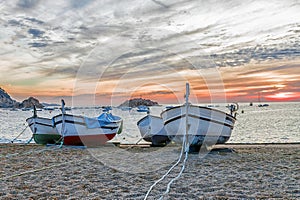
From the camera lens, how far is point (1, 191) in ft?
19.7

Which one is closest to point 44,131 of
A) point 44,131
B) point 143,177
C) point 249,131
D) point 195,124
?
point 44,131

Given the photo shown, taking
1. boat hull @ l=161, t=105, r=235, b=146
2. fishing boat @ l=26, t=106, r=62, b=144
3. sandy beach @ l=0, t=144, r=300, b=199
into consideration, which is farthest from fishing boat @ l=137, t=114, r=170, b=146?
sandy beach @ l=0, t=144, r=300, b=199

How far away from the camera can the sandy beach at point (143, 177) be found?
573cm

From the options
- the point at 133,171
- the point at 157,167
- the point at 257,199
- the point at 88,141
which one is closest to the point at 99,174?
the point at 133,171

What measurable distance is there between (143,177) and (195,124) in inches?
176

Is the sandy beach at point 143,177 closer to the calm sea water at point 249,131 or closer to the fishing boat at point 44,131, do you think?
the fishing boat at point 44,131

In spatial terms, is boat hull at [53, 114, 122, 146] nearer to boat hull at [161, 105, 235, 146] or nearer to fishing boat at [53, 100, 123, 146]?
fishing boat at [53, 100, 123, 146]

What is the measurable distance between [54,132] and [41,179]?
29.6ft

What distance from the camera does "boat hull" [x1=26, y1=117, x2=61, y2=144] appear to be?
15.8m

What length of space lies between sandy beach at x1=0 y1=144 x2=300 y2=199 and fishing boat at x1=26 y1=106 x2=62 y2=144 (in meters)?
5.40

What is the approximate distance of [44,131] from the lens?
635 inches

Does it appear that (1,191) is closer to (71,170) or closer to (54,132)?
(71,170)

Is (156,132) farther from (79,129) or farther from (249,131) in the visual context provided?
(249,131)

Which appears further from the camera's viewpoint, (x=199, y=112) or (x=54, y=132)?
(x=54, y=132)
